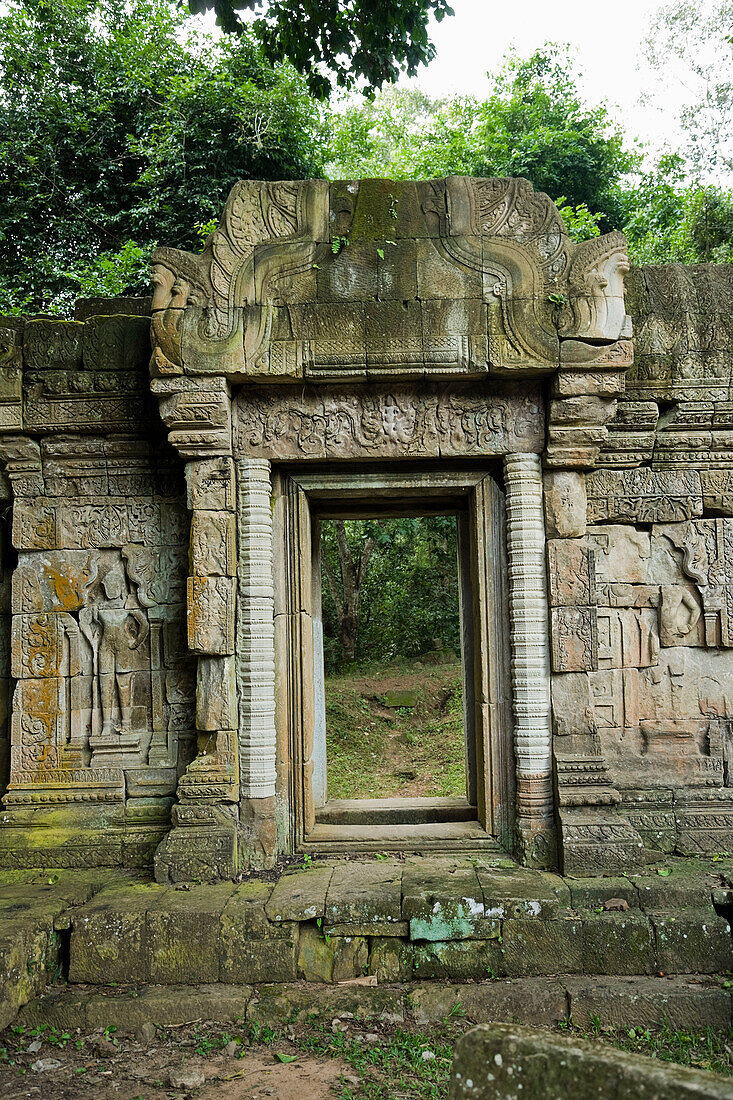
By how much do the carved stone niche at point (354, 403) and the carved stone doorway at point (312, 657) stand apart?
18mm

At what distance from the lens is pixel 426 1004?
4.30m

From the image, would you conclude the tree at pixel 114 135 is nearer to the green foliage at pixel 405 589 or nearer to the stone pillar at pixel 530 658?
the green foliage at pixel 405 589

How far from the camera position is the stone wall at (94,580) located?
222 inches

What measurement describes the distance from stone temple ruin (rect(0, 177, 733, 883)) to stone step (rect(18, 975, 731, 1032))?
0.78 metres

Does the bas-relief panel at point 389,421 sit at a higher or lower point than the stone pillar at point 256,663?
higher

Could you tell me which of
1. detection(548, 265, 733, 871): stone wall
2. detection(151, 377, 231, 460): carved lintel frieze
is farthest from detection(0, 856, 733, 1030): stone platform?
detection(151, 377, 231, 460): carved lintel frieze

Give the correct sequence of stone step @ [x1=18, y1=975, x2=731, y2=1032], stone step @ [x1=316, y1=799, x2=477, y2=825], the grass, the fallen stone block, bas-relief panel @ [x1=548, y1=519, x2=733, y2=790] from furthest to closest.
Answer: stone step @ [x1=316, y1=799, x2=477, y2=825] < bas-relief panel @ [x1=548, y1=519, x2=733, y2=790] < stone step @ [x1=18, y1=975, x2=731, y2=1032] < the grass < the fallen stone block

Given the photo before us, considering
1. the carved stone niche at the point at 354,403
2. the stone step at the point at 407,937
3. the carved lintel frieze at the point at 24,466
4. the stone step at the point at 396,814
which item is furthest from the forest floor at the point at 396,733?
the carved lintel frieze at the point at 24,466

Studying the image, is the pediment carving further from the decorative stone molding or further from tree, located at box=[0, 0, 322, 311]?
tree, located at box=[0, 0, 322, 311]

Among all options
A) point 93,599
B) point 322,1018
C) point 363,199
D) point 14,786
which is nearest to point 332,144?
point 363,199

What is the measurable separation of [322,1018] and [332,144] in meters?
15.6

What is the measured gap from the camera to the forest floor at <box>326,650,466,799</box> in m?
9.84

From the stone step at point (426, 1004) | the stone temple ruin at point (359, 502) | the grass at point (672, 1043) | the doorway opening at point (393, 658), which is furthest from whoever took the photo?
the doorway opening at point (393, 658)

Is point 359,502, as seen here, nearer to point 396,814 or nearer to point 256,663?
point 256,663
